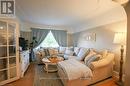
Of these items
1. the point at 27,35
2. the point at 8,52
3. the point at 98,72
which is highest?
the point at 27,35

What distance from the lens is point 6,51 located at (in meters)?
3.13

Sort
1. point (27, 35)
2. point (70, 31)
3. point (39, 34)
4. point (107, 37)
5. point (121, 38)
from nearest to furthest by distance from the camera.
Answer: point (121, 38), point (107, 37), point (27, 35), point (39, 34), point (70, 31)

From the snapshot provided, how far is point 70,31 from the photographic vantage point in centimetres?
736

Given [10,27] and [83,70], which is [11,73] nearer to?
[10,27]

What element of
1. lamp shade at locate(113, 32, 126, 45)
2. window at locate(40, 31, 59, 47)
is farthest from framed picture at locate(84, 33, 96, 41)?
window at locate(40, 31, 59, 47)

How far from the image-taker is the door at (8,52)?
10.0 ft

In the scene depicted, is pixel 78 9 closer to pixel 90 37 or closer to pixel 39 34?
pixel 90 37

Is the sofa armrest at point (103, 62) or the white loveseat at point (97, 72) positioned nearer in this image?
the white loveseat at point (97, 72)

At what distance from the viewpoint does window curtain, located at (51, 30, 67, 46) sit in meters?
6.91

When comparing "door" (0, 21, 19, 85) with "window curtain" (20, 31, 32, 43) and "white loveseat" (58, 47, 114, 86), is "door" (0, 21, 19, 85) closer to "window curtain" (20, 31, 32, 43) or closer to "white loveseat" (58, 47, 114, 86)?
"white loveseat" (58, 47, 114, 86)

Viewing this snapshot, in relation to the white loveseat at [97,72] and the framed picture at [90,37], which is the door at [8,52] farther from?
Result: the framed picture at [90,37]

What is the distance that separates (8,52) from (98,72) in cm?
278

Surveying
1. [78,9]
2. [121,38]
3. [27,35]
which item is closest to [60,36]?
[27,35]

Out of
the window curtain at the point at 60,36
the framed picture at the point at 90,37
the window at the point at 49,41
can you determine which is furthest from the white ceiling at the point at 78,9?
the window at the point at 49,41
